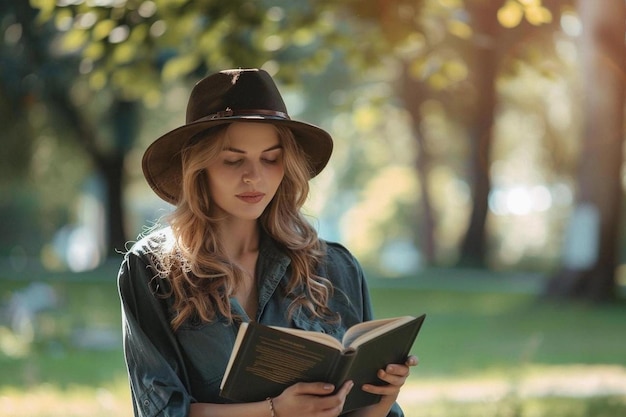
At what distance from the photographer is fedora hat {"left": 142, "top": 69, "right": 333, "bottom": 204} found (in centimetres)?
329

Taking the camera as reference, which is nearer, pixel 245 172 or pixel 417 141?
pixel 245 172

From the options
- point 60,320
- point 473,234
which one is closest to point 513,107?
point 473,234

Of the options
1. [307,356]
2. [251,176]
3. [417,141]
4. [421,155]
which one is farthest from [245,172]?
[421,155]

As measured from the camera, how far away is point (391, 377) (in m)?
3.18

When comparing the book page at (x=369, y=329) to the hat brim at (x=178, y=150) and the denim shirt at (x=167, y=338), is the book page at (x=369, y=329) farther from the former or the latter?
the hat brim at (x=178, y=150)

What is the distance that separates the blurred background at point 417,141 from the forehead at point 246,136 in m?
0.66

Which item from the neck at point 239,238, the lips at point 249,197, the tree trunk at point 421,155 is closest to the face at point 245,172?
the lips at point 249,197

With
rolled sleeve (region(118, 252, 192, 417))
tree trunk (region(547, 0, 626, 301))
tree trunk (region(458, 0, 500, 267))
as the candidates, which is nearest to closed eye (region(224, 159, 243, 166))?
rolled sleeve (region(118, 252, 192, 417))

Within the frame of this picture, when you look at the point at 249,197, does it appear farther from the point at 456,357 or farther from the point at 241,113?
the point at 456,357

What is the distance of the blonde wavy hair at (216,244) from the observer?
3.22 meters

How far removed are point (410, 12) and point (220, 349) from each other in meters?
4.32

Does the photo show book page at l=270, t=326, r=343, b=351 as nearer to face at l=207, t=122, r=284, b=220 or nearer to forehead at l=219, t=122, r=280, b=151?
face at l=207, t=122, r=284, b=220

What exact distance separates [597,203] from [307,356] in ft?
38.3

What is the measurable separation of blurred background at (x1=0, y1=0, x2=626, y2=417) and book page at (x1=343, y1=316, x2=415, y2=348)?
3.18 feet
